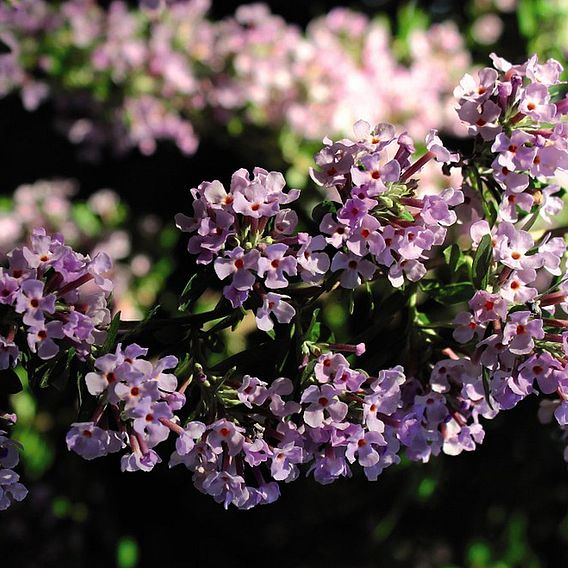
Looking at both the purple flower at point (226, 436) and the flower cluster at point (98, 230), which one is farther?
the flower cluster at point (98, 230)

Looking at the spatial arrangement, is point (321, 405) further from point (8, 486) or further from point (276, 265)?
point (8, 486)

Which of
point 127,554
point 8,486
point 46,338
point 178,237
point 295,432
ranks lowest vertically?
point 127,554

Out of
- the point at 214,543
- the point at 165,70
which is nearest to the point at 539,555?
the point at 214,543

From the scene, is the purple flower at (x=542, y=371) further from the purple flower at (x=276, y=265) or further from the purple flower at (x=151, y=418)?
the purple flower at (x=151, y=418)

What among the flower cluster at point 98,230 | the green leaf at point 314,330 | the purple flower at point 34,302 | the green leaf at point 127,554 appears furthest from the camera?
the flower cluster at point 98,230

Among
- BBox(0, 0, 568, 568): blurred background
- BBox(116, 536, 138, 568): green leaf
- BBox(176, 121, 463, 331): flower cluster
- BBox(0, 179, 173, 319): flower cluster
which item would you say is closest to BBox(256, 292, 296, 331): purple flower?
BBox(176, 121, 463, 331): flower cluster

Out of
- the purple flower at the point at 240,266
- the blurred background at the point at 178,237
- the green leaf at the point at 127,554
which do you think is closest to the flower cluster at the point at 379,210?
the purple flower at the point at 240,266

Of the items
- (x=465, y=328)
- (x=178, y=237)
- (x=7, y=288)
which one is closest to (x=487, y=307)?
(x=465, y=328)

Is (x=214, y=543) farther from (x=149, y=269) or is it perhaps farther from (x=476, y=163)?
(x=476, y=163)
